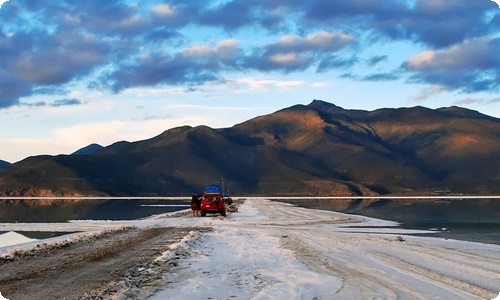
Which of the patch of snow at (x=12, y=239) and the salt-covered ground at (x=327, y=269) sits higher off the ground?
the patch of snow at (x=12, y=239)

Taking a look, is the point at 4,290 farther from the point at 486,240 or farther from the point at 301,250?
the point at 486,240

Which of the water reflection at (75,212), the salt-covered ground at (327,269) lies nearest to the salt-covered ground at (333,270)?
the salt-covered ground at (327,269)

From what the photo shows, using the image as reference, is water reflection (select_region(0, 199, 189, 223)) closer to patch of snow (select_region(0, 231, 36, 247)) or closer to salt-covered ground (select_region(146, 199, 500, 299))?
patch of snow (select_region(0, 231, 36, 247))

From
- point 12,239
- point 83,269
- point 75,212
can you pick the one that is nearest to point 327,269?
point 83,269

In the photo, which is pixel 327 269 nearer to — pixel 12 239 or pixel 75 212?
pixel 12 239

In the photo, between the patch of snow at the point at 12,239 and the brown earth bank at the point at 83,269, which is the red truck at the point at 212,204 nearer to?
the patch of snow at the point at 12,239

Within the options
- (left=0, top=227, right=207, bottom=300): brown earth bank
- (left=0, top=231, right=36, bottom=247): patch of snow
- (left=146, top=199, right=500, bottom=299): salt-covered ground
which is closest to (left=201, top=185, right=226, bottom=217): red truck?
(left=0, top=231, right=36, bottom=247): patch of snow

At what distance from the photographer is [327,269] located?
58.3ft

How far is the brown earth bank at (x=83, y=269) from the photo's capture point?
1424cm

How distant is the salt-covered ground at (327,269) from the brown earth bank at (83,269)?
0.82 m

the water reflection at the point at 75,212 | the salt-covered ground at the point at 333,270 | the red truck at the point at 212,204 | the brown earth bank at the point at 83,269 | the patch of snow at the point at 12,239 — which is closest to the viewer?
the salt-covered ground at the point at 333,270

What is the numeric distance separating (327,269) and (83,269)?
7.35 m

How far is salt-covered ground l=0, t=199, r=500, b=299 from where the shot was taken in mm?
14039

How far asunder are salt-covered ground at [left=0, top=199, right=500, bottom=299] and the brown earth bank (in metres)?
0.82
